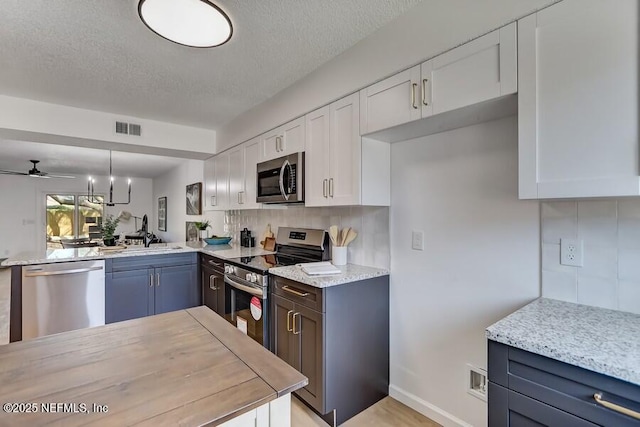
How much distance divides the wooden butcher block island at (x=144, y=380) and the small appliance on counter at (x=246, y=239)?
8.25 feet

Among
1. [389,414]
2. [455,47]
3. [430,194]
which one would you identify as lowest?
[389,414]

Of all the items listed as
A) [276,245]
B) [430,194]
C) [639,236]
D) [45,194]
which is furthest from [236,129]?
[45,194]

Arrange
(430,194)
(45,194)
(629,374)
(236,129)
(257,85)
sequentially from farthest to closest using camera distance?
(45,194) → (236,129) → (257,85) → (430,194) → (629,374)

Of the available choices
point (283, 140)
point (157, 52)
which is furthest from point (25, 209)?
point (283, 140)

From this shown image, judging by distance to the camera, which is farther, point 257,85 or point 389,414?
point 257,85

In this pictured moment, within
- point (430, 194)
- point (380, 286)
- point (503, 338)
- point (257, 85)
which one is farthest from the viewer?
point (257, 85)

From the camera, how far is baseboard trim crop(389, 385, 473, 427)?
1802 mm

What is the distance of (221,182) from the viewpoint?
12.5 feet

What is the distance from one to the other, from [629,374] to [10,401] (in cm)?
151

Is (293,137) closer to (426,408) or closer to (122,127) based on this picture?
(122,127)

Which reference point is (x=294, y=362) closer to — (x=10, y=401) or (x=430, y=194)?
(x=430, y=194)

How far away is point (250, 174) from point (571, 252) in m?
2.63

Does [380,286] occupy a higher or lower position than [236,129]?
lower

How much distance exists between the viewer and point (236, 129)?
133 inches
